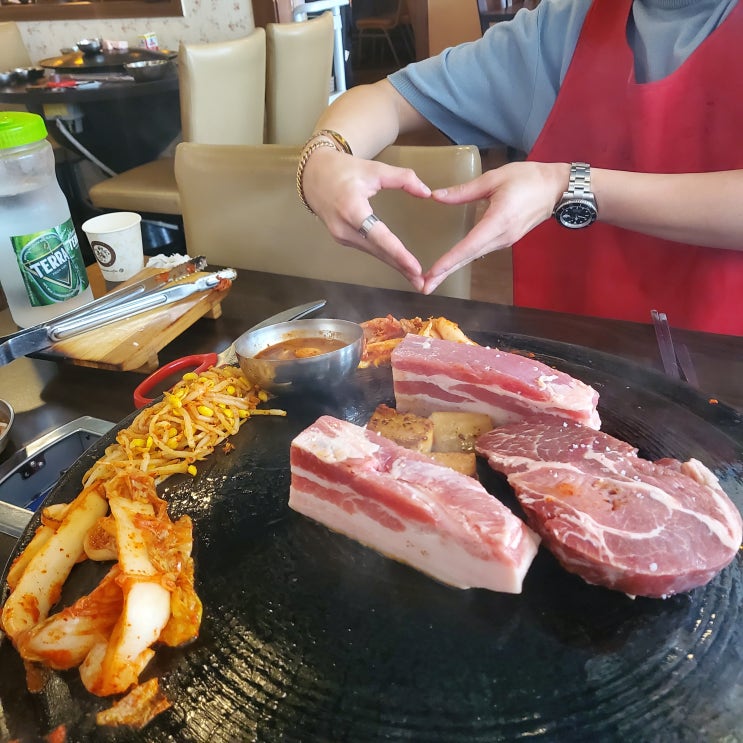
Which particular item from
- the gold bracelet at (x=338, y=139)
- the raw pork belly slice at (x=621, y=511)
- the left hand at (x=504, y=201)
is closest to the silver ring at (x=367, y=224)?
the left hand at (x=504, y=201)

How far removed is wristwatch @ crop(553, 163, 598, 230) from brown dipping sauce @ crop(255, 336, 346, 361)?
75 cm

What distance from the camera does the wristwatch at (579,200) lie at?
1.66 m

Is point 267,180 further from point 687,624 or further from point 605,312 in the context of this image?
point 687,624

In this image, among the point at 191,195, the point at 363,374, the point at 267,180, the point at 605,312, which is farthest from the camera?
the point at 191,195

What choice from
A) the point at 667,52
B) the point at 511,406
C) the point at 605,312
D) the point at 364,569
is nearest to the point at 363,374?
the point at 511,406

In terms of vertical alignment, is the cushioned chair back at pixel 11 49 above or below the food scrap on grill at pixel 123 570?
above

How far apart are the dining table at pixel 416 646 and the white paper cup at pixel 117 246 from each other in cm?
119

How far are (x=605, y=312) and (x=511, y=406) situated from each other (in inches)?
36.7

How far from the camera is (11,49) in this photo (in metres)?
5.95

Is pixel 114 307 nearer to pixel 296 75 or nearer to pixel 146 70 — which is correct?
pixel 146 70

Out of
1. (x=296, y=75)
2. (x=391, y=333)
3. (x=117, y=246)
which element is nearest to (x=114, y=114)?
(x=296, y=75)

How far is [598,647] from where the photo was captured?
3.07 ft

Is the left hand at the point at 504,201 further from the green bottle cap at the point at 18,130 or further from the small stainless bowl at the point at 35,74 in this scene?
the small stainless bowl at the point at 35,74

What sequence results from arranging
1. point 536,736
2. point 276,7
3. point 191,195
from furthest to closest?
1. point 276,7
2. point 191,195
3. point 536,736
